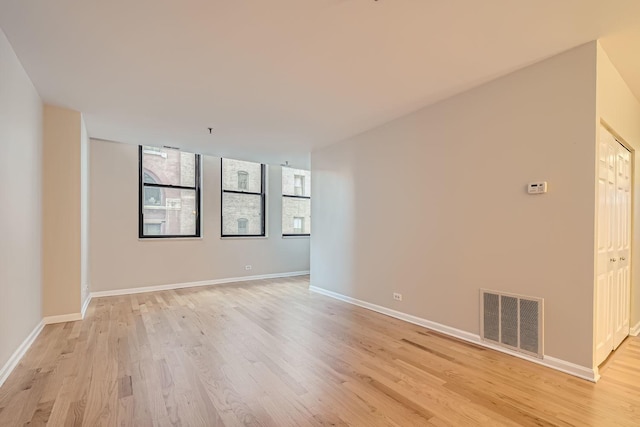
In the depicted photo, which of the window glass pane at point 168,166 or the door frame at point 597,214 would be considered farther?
the window glass pane at point 168,166

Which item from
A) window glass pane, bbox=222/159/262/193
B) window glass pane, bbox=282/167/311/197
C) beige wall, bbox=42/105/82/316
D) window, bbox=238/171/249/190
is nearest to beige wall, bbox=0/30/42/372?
beige wall, bbox=42/105/82/316

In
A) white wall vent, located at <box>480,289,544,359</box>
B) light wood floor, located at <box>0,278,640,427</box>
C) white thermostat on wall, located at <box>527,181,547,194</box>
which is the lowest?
light wood floor, located at <box>0,278,640,427</box>

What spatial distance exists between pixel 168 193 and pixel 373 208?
410 centimetres

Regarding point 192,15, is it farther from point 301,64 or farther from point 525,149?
point 525,149

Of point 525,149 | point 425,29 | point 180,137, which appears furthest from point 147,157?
point 525,149

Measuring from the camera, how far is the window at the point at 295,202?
→ 758cm

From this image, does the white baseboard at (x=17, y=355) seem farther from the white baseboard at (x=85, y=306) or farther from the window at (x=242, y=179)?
the window at (x=242, y=179)

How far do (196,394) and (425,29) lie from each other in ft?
10.4

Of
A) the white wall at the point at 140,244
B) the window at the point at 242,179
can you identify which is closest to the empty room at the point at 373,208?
the white wall at the point at 140,244

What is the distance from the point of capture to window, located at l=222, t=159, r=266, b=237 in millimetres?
6730

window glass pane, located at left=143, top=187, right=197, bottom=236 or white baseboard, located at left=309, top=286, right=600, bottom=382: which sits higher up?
window glass pane, located at left=143, top=187, right=197, bottom=236

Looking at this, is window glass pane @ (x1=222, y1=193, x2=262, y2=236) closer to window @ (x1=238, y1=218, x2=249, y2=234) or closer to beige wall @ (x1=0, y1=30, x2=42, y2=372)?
window @ (x1=238, y1=218, x2=249, y2=234)

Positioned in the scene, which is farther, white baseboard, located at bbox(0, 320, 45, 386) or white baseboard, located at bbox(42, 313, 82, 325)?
white baseboard, located at bbox(42, 313, 82, 325)

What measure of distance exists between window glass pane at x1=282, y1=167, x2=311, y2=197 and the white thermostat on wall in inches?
218
